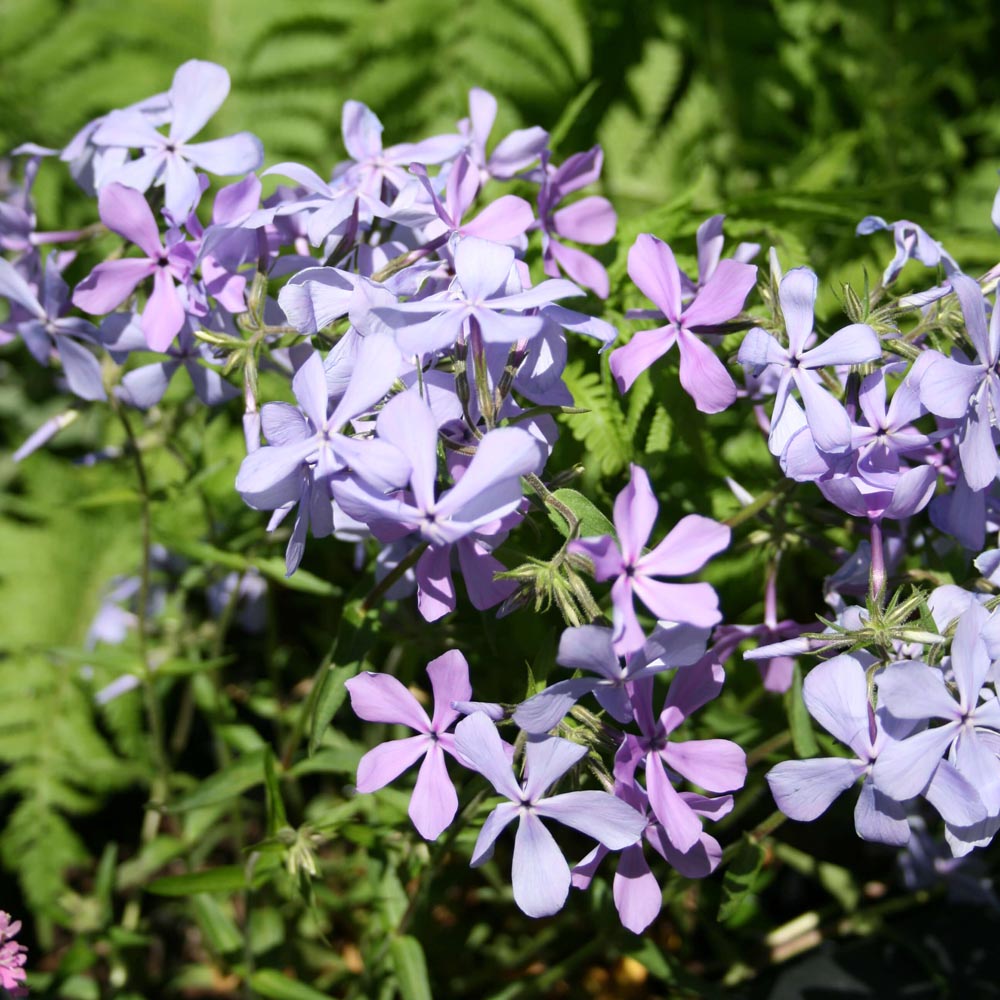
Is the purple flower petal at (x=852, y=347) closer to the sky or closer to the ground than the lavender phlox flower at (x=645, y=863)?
closer to the sky

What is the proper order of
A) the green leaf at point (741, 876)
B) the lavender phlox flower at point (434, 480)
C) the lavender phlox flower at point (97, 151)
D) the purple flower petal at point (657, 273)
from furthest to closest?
the lavender phlox flower at point (97, 151) → the green leaf at point (741, 876) → the purple flower petal at point (657, 273) → the lavender phlox flower at point (434, 480)

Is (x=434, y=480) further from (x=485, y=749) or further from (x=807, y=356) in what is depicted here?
(x=807, y=356)

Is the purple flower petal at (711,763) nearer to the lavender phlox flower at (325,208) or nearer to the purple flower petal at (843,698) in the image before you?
the purple flower petal at (843,698)

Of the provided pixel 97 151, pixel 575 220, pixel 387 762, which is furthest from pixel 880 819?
pixel 97 151

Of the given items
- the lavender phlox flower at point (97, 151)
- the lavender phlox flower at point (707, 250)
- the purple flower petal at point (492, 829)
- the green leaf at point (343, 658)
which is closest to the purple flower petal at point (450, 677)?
the purple flower petal at point (492, 829)

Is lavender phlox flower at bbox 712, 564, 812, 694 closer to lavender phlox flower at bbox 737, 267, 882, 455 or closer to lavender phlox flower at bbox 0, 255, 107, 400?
lavender phlox flower at bbox 737, 267, 882, 455

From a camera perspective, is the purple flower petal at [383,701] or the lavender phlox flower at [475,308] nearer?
the lavender phlox flower at [475,308]

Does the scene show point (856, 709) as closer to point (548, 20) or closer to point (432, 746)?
point (432, 746)
